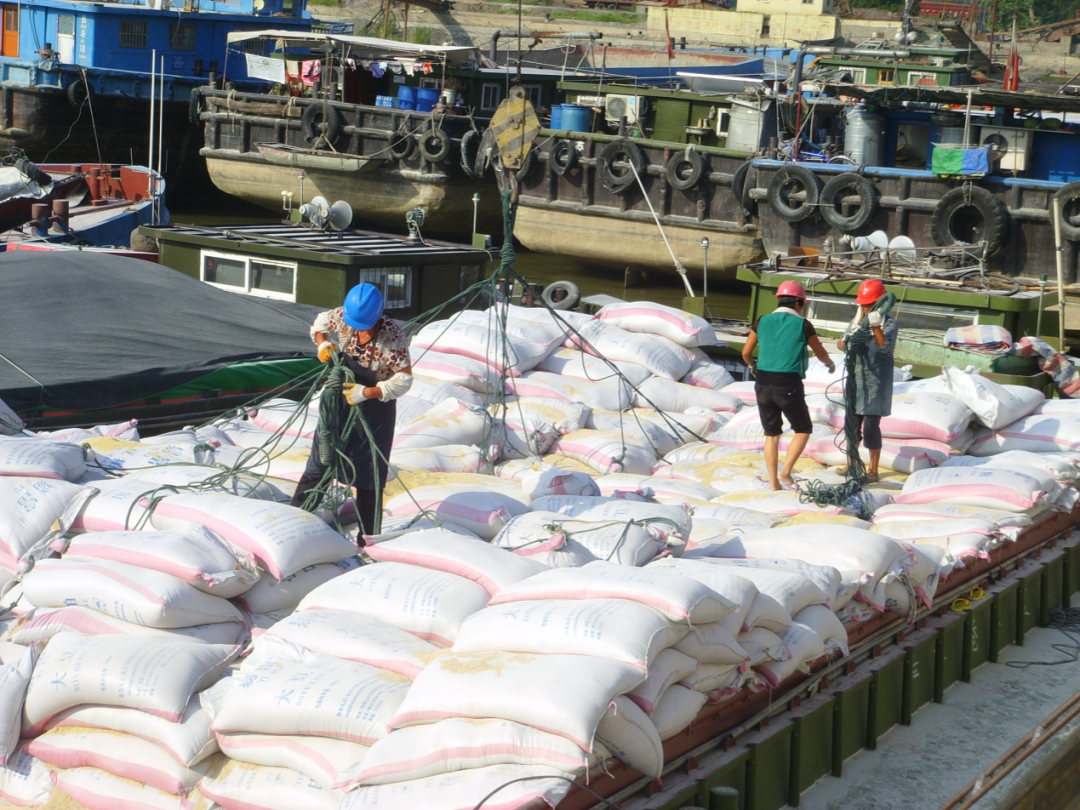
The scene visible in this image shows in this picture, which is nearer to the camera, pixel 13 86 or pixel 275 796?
pixel 275 796

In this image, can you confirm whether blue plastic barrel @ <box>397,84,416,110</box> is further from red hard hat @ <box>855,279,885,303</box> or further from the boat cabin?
red hard hat @ <box>855,279,885,303</box>

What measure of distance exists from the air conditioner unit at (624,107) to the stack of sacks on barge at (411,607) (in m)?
14.0

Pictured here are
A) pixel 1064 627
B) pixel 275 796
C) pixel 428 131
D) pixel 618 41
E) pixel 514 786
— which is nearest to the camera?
pixel 514 786

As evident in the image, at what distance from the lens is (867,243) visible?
12.0 meters

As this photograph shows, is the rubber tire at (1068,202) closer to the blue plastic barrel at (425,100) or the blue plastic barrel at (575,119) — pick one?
the blue plastic barrel at (575,119)

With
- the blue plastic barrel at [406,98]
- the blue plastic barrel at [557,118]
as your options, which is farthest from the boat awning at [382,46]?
the blue plastic barrel at [557,118]

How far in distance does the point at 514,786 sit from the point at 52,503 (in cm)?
262

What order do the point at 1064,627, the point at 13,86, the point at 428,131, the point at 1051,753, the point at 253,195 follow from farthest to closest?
the point at 13,86
the point at 253,195
the point at 428,131
the point at 1064,627
the point at 1051,753

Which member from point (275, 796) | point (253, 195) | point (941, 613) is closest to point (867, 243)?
point (941, 613)

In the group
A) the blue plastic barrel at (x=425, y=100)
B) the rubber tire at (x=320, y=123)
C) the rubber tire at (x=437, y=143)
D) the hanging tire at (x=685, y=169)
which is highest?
the blue plastic barrel at (x=425, y=100)

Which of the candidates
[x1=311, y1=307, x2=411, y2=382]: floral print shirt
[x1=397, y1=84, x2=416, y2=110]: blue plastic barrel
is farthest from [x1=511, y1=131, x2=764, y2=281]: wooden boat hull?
[x1=311, y1=307, x2=411, y2=382]: floral print shirt

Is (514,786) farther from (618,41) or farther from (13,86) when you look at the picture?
(618,41)

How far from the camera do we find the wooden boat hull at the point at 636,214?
17.8 m

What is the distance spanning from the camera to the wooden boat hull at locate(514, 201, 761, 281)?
58.7 feet
